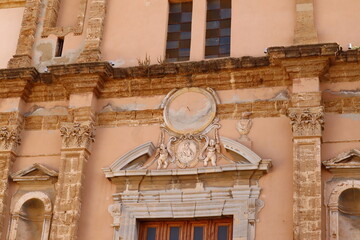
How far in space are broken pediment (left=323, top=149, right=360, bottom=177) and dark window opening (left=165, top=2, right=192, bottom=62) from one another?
141 inches

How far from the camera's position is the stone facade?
43.0ft

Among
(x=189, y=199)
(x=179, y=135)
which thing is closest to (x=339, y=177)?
(x=189, y=199)

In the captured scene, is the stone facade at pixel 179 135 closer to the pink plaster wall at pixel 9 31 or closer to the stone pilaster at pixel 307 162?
the stone pilaster at pixel 307 162

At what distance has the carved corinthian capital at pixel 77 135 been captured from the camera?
14.3m

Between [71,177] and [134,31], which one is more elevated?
[134,31]

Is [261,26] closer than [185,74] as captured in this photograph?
No

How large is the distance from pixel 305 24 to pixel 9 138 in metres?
5.79

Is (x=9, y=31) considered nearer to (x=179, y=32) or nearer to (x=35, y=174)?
(x=35, y=174)

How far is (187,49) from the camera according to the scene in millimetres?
15172

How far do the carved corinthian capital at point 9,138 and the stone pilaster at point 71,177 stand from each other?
3.25 feet

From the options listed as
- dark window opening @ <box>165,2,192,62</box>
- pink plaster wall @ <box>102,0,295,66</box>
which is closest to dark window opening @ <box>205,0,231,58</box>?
pink plaster wall @ <box>102,0,295,66</box>

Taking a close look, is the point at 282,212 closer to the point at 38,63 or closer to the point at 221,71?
the point at 221,71

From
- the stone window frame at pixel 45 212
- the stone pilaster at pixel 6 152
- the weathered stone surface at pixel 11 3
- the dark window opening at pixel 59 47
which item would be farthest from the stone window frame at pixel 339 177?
the weathered stone surface at pixel 11 3

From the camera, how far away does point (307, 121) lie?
13.3 m
